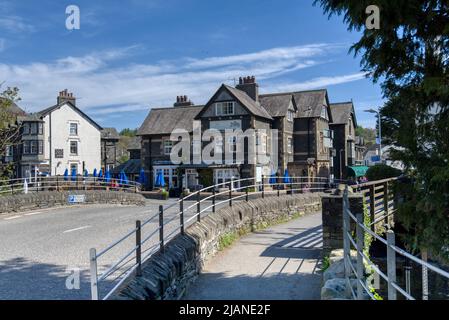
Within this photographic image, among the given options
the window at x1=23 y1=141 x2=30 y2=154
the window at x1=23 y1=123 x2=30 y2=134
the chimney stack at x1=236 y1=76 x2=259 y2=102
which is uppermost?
the chimney stack at x1=236 y1=76 x2=259 y2=102

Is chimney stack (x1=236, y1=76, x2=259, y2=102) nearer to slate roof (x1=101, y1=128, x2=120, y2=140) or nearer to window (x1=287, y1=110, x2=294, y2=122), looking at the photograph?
window (x1=287, y1=110, x2=294, y2=122)

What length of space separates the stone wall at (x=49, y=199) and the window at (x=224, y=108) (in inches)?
685

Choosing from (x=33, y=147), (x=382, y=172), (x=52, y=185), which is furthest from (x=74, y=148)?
(x=382, y=172)

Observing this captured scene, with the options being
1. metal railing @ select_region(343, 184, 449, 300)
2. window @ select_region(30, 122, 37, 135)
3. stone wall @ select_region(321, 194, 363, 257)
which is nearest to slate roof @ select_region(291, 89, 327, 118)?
window @ select_region(30, 122, 37, 135)

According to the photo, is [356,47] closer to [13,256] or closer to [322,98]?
[13,256]

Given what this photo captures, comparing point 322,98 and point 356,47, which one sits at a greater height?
point 322,98

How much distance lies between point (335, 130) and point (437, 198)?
4950cm

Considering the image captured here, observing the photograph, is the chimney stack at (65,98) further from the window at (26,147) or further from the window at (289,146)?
the window at (289,146)

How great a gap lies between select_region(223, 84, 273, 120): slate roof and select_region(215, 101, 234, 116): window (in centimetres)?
105

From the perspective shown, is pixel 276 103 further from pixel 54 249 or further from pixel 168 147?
pixel 54 249

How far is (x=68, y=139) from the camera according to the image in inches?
2060

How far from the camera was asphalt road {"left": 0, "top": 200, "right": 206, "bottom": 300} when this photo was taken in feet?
21.8
